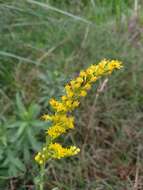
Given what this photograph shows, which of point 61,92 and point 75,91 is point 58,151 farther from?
point 61,92

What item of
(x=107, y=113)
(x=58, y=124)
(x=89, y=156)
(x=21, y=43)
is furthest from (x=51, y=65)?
(x=58, y=124)

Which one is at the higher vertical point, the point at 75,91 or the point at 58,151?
the point at 75,91

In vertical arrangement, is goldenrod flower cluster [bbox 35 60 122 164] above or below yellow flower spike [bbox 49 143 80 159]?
above

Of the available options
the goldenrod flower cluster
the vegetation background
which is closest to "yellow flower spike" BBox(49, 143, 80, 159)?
the goldenrod flower cluster

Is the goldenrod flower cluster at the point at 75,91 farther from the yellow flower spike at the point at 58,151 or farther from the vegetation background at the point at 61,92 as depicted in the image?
the vegetation background at the point at 61,92

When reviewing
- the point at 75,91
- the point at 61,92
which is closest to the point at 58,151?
the point at 75,91

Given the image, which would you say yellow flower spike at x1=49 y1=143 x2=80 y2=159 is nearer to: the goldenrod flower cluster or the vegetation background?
the goldenrod flower cluster

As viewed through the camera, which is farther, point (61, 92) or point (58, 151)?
point (61, 92)

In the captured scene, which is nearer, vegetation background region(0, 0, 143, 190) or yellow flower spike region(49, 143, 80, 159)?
yellow flower spike region(49, 143, 80, 159)
